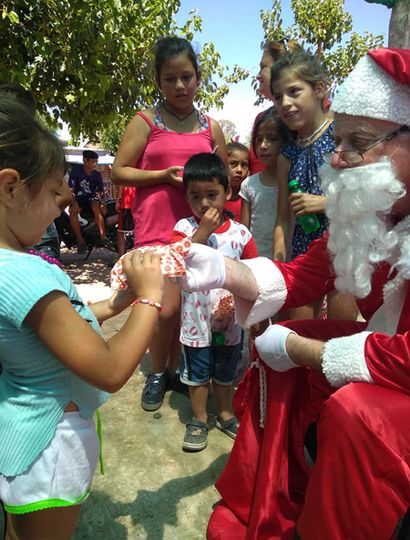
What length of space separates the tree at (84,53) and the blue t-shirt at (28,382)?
3.39 m

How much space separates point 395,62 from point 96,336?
1217 millimetres

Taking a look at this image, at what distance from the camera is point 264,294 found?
1748mm

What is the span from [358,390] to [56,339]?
0.84 meters

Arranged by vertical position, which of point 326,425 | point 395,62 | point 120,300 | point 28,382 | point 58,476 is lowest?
point 58,476

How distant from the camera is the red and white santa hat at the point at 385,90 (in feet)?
4.45

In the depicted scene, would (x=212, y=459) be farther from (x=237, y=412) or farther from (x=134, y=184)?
(x=134, y=184)

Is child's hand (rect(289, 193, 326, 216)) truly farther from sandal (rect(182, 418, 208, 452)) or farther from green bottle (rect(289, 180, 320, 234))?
sandal (rect(182, 418, 208, 452))

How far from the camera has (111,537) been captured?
1.69m

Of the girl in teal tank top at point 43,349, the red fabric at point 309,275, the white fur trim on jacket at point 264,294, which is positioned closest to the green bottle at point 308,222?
the red fabric at point 309,275

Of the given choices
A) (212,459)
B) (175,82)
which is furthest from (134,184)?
(212,459)

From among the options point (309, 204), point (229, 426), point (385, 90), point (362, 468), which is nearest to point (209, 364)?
point (229, 426)

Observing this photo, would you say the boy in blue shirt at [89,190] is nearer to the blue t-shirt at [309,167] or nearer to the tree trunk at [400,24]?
the tree trunk at [400,24]

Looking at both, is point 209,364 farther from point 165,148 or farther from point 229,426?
point 165,148

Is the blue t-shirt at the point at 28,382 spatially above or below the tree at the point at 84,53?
below
